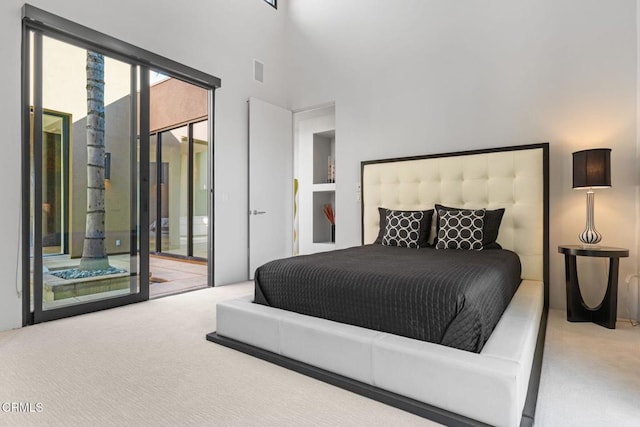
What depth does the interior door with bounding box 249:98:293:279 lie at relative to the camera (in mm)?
4465

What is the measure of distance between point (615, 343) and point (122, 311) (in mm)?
3720

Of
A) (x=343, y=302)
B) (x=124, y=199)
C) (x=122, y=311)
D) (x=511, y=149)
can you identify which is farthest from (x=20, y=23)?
(x=511, y=149)

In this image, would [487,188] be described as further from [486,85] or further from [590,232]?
[486,85]

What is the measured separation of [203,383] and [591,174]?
301 cm

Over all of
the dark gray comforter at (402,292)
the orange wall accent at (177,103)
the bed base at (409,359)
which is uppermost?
the orange wall accent at (177,103)

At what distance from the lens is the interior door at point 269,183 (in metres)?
4.46

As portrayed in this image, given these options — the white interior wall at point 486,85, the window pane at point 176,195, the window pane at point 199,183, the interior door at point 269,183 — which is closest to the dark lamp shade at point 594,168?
the white interior wall at point 486,85

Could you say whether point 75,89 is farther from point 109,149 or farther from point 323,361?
point 323,361

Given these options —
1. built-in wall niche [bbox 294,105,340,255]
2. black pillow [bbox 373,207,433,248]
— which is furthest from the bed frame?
built-in wall niche [bbox 294,105,340,255]

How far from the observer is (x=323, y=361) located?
6.15 ft

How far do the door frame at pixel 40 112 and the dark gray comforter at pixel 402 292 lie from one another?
168 cm

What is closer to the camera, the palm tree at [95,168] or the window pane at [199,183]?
the palm tree at [95,168]

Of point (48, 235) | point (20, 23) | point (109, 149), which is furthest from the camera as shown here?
point (109, 149)

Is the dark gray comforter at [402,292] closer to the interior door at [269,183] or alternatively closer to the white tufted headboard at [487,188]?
the white tufted headboard at [487,188]
